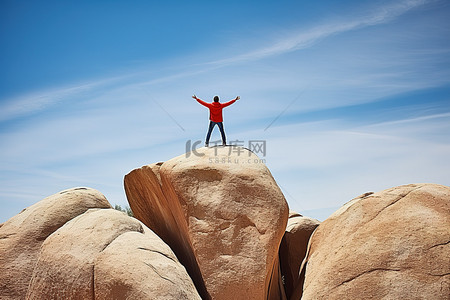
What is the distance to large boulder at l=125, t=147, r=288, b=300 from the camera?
8.02 meters

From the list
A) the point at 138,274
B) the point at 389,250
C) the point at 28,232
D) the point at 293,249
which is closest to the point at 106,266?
the point at 138,274

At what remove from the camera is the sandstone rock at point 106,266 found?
6.86 metres

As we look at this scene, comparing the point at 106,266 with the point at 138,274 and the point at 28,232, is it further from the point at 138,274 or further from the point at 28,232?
the point at 28,232

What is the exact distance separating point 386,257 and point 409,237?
492mm

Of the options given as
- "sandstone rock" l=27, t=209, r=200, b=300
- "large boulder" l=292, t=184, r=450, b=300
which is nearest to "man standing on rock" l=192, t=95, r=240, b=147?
"sandstone rock" l=27, t=209, r=200, b=300

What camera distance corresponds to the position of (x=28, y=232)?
8672 millimetres

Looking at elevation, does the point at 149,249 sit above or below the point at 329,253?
above

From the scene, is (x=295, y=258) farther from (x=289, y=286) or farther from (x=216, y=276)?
(x=216, y=276)

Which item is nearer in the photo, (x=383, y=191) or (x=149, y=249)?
(x=149, y=249)

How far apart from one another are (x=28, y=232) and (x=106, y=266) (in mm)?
2452

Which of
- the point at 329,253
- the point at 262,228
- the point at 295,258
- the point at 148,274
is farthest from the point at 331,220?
the point at 148,274

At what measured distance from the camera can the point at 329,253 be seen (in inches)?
319

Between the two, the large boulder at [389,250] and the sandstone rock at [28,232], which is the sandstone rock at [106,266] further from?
the large boulder at [389,250]

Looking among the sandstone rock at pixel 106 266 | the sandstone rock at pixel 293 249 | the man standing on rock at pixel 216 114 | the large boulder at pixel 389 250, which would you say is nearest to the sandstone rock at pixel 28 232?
the sandstone rock at pixel 106 266
